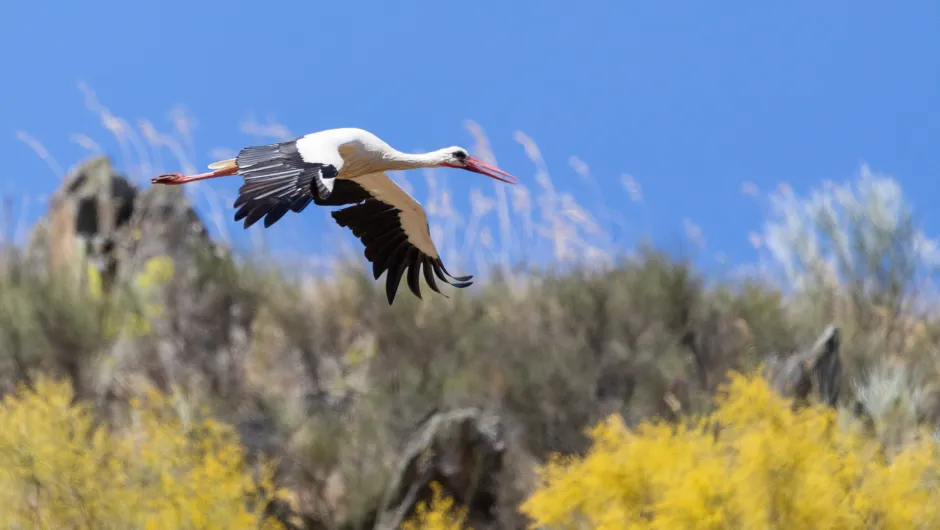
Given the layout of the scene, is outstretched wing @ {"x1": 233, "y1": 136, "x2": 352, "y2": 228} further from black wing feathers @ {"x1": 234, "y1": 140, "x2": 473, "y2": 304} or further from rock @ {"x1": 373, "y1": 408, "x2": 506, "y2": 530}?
rock @ {"x1": 373, "y1": 408, "x2": 506, "y2": 530}

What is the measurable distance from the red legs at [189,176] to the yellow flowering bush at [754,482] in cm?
575

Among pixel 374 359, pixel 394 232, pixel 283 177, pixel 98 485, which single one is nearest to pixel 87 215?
pixel 374 359

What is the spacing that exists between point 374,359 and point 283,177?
51.1 ft

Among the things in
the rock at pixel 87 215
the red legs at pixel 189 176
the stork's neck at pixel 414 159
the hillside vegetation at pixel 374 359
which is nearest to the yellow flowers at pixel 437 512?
the hillside vegetation at pixel 374 359

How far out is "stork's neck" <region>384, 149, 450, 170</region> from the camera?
5918 mm

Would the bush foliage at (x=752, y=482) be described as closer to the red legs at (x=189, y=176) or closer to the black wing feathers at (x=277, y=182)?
the red legs at (x=189, y=176)

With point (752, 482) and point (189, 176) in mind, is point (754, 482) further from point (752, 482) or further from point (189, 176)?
point (189, 176)

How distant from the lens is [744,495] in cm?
1036

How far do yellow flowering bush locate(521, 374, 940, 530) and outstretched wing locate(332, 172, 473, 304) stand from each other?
418 cm

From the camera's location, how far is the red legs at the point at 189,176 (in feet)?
18.8

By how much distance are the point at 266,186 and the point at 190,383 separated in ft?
50.6

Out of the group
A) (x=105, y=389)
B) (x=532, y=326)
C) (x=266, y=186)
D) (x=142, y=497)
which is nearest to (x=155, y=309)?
(x=105, y=389)

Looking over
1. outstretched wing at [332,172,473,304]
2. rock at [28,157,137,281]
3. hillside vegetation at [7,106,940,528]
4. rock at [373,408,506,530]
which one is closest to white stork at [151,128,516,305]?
outstretched wing at [332,172,473,304]

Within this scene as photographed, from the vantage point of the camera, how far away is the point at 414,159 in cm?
600
